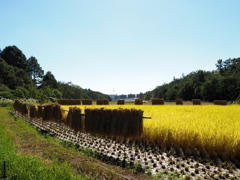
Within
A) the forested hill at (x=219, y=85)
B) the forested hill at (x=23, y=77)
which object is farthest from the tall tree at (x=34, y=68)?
the forested hill at (x=219, y=85)

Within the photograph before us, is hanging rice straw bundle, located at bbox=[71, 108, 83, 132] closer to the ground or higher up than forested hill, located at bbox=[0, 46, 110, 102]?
closer to the ground

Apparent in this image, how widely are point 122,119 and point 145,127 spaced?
1.03 m

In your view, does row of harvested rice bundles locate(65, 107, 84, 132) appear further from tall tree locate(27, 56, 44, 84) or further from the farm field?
tall tree locate(27, 56, 44, 84)

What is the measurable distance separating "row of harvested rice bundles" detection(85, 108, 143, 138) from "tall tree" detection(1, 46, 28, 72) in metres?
68.8

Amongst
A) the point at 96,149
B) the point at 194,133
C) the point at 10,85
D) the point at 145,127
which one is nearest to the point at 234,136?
the point at 194,133

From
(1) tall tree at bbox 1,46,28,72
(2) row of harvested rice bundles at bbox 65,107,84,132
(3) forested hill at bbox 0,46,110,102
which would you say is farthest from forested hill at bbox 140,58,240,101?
(1) tall tree at bbox 1,46,28,72

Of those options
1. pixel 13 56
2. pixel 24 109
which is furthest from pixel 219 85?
pixel 13 56

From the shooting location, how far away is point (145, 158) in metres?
5.64

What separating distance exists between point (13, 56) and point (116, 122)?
7029 centimetres

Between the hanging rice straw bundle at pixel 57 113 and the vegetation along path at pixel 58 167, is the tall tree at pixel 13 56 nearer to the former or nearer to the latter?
the hanging rice straw bundle at pixel 57 113

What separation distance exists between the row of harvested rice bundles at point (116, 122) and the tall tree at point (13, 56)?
6880cm

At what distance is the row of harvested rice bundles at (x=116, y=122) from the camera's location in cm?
639

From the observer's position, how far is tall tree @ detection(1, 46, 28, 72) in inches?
2584

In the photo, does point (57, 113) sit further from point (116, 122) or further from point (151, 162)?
point (151, 162)
